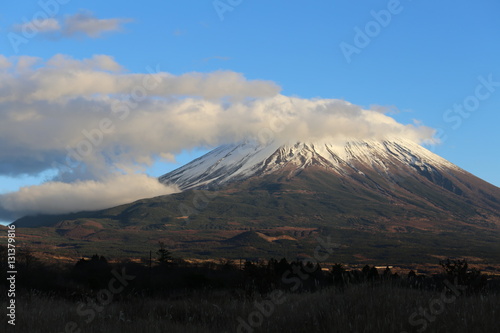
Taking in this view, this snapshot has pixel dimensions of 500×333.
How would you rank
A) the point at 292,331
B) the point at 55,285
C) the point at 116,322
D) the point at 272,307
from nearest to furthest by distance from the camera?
the point at 292,331, the point at 116,322, the point at 272,307, the point at 55,285

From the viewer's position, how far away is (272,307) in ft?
41.9

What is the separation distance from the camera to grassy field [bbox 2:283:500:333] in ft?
32.6

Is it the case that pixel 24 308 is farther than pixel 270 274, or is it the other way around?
pixel 270 274

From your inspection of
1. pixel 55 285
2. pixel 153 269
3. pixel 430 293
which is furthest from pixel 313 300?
pixel 153 269

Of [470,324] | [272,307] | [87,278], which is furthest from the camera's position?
[87,278]

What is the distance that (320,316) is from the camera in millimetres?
10938

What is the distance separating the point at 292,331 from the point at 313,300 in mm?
2717

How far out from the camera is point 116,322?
11766 millimetres

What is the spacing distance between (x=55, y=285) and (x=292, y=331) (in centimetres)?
1913

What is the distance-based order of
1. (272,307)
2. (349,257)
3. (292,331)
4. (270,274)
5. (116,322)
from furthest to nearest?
(349,257), (270,274), (272,307), (116,322), (292,331)

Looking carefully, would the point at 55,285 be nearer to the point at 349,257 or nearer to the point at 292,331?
the point at 292,331

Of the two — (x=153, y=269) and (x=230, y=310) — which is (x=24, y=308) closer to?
(x=230, y=310)

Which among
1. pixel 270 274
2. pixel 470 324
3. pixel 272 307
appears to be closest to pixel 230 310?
pixel 272 307

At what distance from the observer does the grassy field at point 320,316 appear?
9.93m
